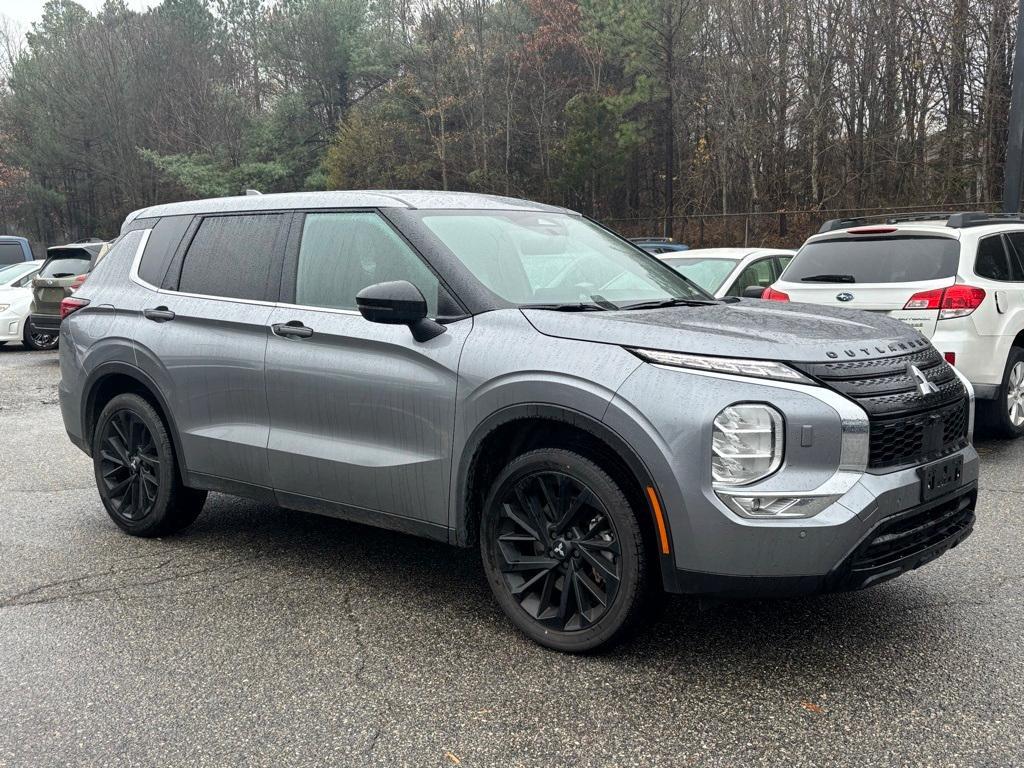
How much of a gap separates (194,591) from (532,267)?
2.15 m

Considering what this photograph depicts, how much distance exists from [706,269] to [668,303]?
18.5 ft

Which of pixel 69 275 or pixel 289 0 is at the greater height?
pixel 289 0

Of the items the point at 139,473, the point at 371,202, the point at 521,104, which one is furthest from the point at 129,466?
the point at 521,104

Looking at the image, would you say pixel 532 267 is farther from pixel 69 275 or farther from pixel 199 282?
pixel 69 275

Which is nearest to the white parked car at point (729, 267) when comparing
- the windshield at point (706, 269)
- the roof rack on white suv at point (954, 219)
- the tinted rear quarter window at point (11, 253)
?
the windshield at point (706, 269)

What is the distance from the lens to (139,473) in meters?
5.30

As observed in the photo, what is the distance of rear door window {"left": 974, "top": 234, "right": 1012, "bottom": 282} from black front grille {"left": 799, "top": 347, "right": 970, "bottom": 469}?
13.3ft

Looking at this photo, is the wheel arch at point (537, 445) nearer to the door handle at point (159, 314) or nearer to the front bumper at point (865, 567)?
the front bumper at point (865, 567)

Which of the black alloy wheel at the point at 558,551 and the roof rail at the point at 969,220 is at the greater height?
the roof rail at the point at 969,220

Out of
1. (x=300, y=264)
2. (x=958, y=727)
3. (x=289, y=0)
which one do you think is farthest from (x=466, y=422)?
(x=289, y=0)

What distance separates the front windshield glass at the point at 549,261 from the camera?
4.09 metres

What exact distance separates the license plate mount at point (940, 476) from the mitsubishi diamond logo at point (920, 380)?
256 millimetres

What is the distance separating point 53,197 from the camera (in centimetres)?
5375

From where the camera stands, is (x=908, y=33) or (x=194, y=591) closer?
(x=194, y=591)
